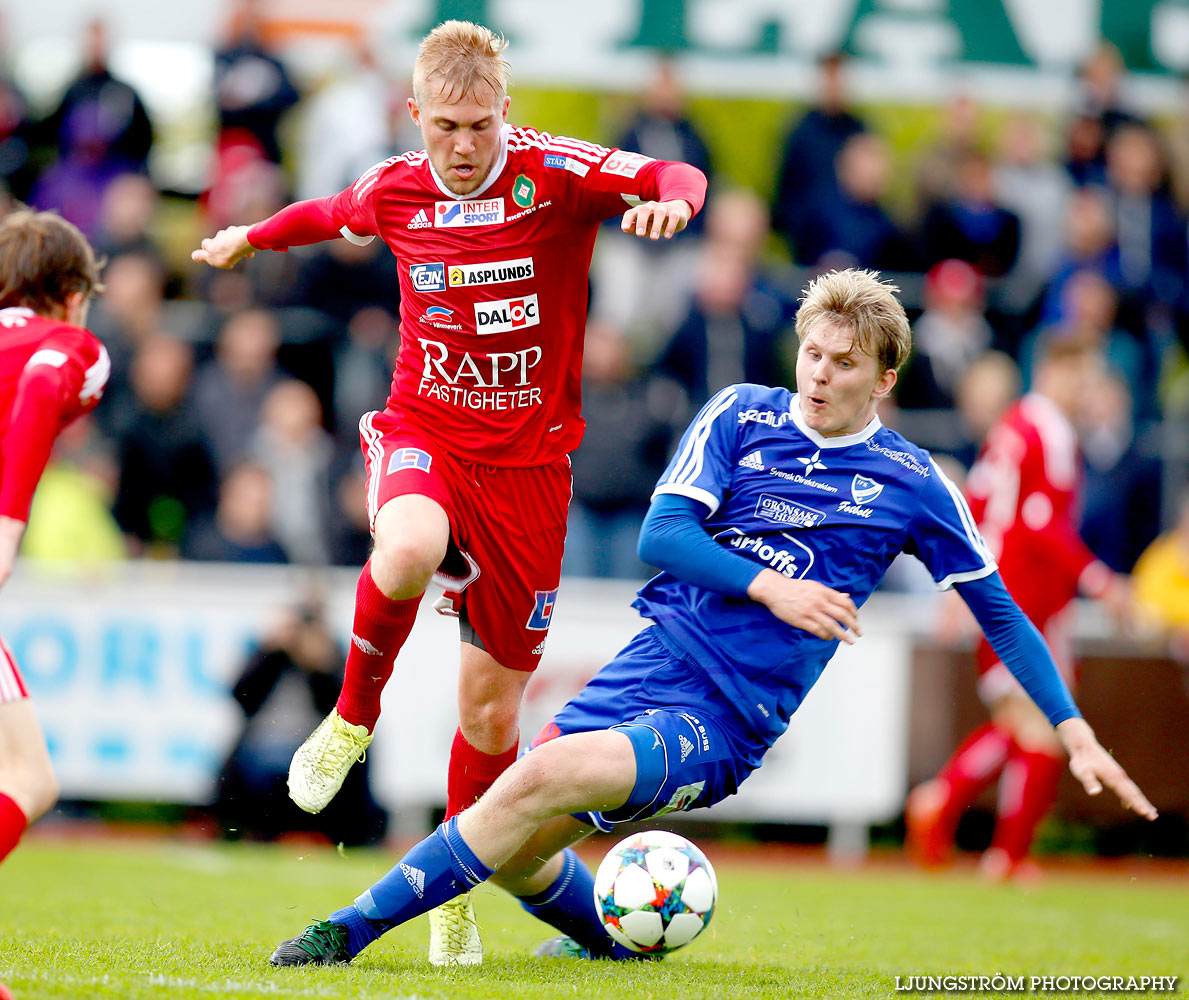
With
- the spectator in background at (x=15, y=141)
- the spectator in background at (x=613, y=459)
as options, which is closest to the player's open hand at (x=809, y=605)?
the spectator in background at (x=613, y=459)

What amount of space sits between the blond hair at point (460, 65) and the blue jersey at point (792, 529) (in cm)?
138

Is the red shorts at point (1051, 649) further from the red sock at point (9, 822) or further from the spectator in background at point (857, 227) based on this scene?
the red sock at point (9, 822)

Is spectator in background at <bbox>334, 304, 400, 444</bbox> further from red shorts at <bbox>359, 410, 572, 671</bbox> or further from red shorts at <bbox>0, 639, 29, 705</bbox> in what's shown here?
red shorts at <bbox>0, 639, 29, 705</bbox>

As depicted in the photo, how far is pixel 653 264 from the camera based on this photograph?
1255 cm

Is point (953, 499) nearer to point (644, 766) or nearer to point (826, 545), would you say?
point (826, 545)

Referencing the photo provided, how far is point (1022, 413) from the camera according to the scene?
935cm

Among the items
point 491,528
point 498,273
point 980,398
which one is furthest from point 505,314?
point 980,398

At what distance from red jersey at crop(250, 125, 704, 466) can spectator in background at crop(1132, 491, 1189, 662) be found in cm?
734

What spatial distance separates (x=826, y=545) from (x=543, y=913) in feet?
5.88

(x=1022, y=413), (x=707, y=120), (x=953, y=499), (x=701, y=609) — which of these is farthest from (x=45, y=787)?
(x=707, y=120)

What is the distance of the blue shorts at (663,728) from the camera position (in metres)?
4.67

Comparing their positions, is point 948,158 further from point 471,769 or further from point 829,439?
point 471,769

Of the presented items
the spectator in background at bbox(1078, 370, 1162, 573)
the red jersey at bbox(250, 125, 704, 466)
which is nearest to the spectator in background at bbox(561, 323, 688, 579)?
the spectator in background at bbox(1078, 370, 1162, 573)

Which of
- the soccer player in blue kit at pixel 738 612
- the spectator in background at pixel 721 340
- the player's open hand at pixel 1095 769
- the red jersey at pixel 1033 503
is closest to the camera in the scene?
the player's open hand at pixel 1095 769
